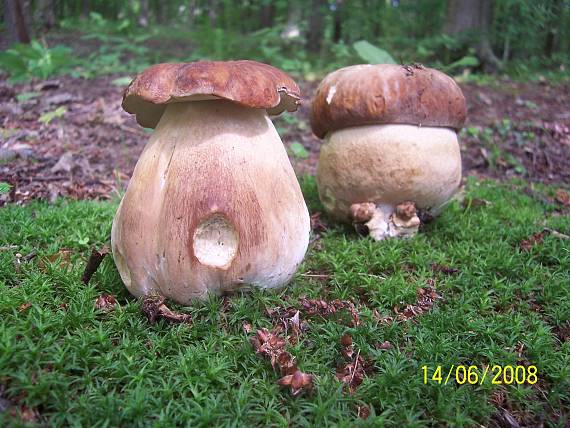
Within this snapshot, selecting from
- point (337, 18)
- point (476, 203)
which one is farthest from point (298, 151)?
point (337, 18)

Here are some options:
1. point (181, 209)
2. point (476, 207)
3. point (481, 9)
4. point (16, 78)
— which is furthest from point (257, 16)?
point (181, 209)

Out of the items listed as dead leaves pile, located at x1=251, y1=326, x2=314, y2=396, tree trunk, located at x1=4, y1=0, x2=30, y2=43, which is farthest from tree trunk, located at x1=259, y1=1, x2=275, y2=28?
dead leaves pile, located at x1=251, y1=326, x2=314, y2=396

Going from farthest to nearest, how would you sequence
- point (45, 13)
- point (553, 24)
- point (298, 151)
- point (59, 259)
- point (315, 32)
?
point (45, 13)
point (315, 32)
point (553, 24)
point (298, 151)
point (59, 259)

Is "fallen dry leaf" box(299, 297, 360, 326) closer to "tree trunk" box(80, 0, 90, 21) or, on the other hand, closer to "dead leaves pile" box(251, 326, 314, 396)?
"dead leaves pile" box(251, 326, 314, 396)

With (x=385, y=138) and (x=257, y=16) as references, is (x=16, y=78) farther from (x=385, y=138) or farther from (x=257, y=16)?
(x=257, y=16)

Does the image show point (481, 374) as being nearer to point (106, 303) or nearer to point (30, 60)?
point (106, 303)
